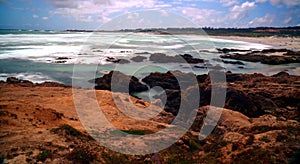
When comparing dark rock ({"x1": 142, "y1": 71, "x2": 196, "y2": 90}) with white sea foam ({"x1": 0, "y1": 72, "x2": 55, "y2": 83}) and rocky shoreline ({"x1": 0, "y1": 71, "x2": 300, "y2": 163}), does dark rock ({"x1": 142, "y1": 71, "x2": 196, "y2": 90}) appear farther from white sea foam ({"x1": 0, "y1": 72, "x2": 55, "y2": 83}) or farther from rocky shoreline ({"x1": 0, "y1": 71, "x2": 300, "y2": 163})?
white sea foam ({"x1": 0, "y1": 72, "x2": 55, "y2": 83})

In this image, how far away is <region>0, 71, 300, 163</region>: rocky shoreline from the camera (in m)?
8.44

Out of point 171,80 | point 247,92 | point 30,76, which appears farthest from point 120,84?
point 30,76

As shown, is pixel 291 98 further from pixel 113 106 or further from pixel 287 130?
pixel 113 106

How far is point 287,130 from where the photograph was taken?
10406 mm

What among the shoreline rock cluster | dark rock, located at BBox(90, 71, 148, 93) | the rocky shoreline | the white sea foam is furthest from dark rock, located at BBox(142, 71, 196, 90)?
the white sea foam

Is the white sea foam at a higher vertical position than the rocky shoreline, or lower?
higher

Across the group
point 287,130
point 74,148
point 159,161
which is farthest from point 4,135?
point 287,130

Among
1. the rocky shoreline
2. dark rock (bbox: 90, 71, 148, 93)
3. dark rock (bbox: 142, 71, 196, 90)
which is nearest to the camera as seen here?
the rocky shoreline

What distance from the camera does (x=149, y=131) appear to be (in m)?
12.4

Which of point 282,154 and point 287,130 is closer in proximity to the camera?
point 282,154

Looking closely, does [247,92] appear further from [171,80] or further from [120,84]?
[120,84]

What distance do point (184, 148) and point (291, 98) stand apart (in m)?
12.3

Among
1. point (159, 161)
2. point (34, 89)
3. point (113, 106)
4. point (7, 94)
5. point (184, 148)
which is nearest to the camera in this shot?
point (159, 161)

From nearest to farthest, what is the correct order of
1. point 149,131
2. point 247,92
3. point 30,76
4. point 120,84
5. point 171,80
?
point 149,131 < point 247,92 < point 120,84 < point 171,80 < point 30,76
